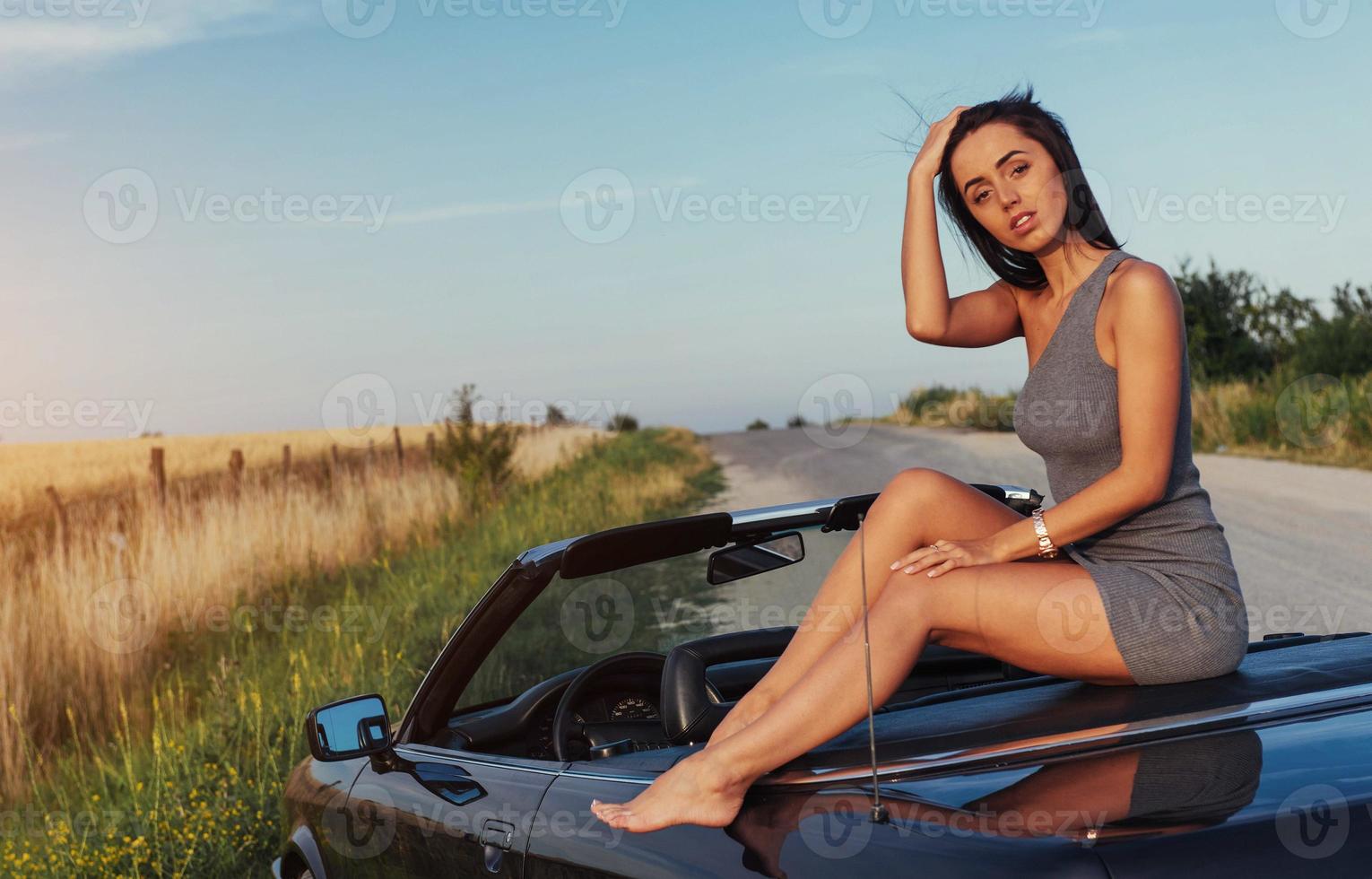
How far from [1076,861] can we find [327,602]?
35.9ft

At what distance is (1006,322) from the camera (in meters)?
3.61

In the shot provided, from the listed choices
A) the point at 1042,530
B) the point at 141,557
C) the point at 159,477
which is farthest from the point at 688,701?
the point at 159,477

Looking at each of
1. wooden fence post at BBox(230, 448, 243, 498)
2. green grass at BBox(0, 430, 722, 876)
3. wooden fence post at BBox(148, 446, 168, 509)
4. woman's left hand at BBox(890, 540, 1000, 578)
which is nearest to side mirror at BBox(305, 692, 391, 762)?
green grass at BBox(0, 430, 722, 876)

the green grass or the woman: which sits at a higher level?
the woman

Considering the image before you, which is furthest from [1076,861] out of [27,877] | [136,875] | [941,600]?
[27,877]

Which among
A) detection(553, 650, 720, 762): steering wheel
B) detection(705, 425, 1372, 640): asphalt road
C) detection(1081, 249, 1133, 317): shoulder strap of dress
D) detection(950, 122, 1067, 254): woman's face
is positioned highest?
detection(950, 122, 1067, 254): woman's face

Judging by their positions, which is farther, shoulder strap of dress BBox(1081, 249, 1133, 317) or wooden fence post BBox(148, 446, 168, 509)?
wooden fence post BBox(148, 446, 168, 509)

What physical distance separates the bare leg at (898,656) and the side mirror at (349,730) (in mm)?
1173

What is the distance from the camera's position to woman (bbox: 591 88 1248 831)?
94.2 inches

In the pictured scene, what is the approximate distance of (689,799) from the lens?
218 centimetres

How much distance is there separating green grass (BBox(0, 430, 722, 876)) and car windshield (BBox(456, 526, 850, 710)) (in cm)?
101

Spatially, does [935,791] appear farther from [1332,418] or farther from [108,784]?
[1332,418]

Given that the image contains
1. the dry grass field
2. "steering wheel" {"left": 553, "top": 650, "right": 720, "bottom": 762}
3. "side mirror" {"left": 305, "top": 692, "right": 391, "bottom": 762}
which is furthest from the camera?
the dry grass field

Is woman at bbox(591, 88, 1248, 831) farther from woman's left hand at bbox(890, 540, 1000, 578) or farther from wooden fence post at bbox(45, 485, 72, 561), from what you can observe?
wooden fence post at bbox(45, 485, 72, 561)
